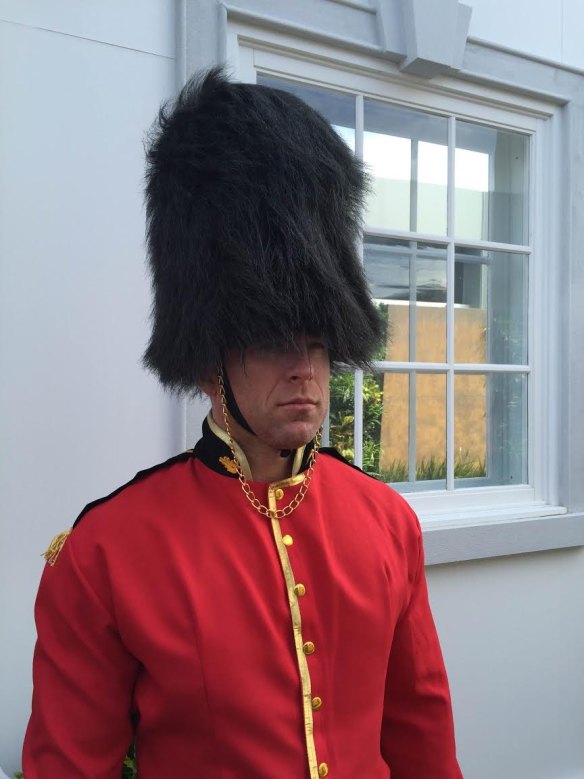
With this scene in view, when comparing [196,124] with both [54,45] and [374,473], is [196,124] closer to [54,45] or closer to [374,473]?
[54,45]

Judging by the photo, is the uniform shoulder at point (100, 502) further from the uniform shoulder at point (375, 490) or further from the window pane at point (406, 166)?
the window pane at point (406, 166)

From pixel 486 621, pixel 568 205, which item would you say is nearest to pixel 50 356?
pixel 486 621

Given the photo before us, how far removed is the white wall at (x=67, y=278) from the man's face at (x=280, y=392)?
3.04ft

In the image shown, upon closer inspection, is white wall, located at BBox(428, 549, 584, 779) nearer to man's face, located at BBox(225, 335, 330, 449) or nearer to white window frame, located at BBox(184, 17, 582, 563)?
white window frame, located at BBox(184, 17, 582, 563)

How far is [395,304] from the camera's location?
2.55 m

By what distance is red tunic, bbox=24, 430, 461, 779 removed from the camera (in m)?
1.00

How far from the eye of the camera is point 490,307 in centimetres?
274

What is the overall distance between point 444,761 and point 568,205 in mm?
2157

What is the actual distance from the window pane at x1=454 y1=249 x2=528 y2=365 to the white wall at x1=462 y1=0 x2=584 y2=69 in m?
0.78

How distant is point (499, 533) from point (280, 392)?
1734mm

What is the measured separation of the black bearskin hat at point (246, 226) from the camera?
1.08m

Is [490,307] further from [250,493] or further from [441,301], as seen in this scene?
[250,493]

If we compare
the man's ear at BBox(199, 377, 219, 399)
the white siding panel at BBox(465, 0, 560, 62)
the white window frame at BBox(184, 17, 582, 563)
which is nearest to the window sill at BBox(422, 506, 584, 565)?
the white window frame at BBox(184, 17, 582, 563)

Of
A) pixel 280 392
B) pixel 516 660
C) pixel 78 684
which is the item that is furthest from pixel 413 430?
pixel 78 684
